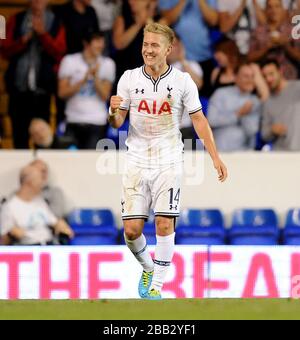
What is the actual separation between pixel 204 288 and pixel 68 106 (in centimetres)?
292

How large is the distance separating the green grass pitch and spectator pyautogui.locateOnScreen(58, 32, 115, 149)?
14.5 ft

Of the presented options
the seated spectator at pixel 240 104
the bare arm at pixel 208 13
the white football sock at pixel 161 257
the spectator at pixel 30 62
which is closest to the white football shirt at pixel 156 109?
the white football sock at pixel 161 257

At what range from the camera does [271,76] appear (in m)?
14.7

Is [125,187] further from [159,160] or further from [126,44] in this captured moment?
[126,44]

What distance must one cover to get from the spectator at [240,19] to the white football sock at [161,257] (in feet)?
17.1

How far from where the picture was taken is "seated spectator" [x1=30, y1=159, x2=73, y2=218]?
14.4m

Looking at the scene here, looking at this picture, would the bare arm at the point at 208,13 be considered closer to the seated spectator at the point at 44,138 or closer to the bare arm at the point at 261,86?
the bare arm at the point at 261,86

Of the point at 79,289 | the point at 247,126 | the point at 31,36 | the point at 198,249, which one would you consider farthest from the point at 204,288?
the point at 31,36

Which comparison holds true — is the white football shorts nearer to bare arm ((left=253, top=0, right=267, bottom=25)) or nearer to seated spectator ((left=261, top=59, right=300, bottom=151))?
seated spectator ((left=261, top=59, right=300, bottom=151))

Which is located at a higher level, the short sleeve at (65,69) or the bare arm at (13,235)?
the short sleeve at (65,69)

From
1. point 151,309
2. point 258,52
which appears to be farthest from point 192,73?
point 151,309

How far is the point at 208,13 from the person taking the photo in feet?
48.3

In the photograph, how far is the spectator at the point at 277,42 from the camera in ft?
48.8

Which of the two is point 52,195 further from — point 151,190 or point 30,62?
point 151,190
